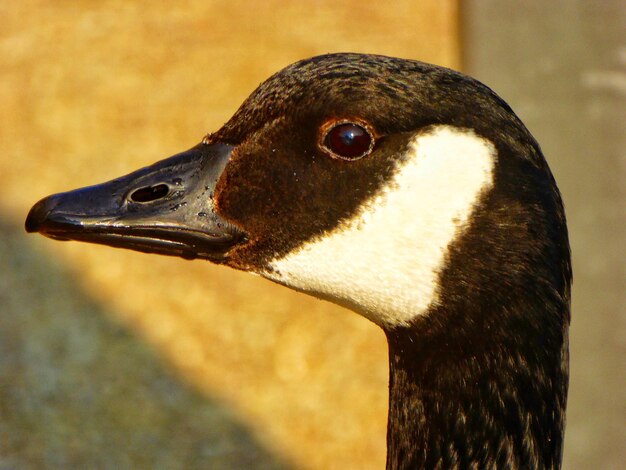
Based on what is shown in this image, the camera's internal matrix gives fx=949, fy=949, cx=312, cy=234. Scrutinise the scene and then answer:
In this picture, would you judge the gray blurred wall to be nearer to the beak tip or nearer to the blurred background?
the blurred background

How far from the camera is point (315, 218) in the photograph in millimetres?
1972

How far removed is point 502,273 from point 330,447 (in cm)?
254

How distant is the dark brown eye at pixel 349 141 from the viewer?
189 centimetres

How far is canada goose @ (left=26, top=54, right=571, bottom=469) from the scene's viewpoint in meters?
1.84

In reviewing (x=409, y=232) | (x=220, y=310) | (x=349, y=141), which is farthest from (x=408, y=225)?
(x=220, y=310)

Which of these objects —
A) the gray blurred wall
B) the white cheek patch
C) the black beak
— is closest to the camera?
the white cheek patch

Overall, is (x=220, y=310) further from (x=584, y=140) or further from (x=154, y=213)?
(x=154, y=213)

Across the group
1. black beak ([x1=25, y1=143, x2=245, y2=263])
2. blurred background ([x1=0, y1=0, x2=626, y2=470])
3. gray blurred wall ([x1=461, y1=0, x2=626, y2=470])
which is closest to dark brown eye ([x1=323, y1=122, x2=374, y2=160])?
black beak ([x1=25, y1=143, x2=245, y2=263])

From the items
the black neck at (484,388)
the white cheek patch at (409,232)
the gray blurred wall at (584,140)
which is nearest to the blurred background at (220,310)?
the gray blurred wall at (584,140)

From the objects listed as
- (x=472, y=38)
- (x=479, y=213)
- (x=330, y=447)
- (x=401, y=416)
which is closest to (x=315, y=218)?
(x=479, y=213)

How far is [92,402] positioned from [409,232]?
2.98m

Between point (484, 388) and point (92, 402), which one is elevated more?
point (92, 402)

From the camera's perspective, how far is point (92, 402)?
446 centimetres

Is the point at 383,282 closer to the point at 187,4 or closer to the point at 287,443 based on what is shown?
the point at 287,443
